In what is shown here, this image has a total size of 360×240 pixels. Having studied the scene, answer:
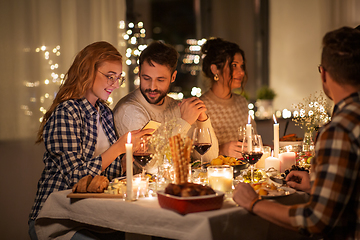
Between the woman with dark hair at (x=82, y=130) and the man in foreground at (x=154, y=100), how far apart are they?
229mm

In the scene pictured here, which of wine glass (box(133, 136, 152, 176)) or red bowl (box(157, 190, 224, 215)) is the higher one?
wine glass (box(133, 136, 152, 176))

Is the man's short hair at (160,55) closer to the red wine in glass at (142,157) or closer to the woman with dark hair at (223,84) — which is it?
the woman with dark hair at (223,84)

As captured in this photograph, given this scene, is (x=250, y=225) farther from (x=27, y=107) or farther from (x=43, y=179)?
(x=27, y=107)

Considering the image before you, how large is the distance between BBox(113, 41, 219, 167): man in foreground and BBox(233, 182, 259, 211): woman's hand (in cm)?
108

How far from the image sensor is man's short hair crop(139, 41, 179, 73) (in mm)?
2508

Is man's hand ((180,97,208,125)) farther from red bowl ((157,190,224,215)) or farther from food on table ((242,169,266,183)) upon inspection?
red bowl ((157,190,224,215))

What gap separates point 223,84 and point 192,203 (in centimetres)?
213

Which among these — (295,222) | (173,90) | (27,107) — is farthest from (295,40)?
(295,222)

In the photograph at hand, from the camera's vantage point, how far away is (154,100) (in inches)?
104

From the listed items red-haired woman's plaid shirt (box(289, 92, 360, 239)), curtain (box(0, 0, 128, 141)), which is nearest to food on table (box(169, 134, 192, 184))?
red-haired woman's plaid shirt (box(289, 92, 360, 239))

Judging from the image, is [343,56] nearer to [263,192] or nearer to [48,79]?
[263,192]

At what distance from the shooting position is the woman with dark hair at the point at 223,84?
318cm

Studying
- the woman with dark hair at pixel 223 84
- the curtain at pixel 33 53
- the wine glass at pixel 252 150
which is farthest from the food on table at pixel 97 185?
the woman with dark hair at pixel 223 84

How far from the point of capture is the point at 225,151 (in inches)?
106
